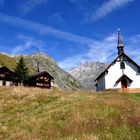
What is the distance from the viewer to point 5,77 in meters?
99.7

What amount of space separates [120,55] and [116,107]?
41.3 metres

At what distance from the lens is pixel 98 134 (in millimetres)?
13516

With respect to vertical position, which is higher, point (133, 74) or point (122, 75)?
point (133, 74)

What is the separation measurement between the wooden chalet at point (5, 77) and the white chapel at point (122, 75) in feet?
149

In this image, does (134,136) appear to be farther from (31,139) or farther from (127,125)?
(31,139)

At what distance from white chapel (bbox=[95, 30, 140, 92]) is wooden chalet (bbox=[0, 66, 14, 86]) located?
45520 millimetres

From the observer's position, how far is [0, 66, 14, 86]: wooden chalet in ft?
322

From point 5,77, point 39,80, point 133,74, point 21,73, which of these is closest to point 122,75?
point 133,74

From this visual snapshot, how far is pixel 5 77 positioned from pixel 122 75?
50030 millimetres

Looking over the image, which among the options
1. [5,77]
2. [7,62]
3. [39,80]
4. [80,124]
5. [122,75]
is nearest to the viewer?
[80,124]

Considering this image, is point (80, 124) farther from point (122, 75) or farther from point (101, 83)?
point (101, 83)

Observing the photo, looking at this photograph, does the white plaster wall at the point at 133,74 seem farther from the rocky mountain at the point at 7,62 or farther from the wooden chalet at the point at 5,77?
the rocky mountain at the point at 7,62

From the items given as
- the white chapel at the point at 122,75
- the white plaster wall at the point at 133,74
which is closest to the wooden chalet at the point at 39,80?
the white chapel at the point at 122,75

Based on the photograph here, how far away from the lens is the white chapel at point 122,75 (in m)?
60.5
